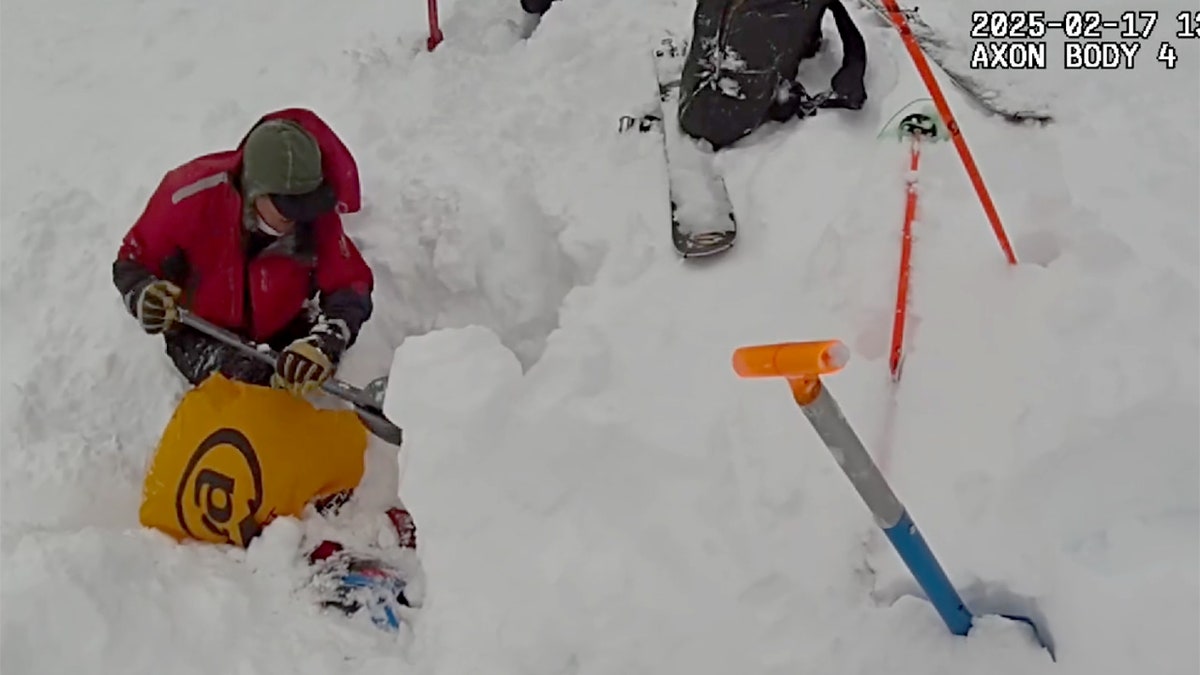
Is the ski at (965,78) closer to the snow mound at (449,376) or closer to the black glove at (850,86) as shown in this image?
the black glove at (850,86)

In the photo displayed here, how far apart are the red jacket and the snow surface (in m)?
0.35

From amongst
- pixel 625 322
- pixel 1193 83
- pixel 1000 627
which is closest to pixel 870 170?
pixel 625 322

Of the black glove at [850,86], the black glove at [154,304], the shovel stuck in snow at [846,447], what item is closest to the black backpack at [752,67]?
the black glove at [850,86]

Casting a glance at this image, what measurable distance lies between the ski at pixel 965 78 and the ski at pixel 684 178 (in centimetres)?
72

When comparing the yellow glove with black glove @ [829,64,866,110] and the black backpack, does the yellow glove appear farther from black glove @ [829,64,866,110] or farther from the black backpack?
black glove @ [829,64,866,110]

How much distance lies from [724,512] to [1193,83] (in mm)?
2241

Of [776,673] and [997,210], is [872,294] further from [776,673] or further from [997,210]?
[776,673]

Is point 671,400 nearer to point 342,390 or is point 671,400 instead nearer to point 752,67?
point 342,390

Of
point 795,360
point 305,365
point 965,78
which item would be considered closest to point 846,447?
point 795,360

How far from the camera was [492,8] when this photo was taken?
16.0 feet

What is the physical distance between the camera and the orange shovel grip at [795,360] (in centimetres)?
148

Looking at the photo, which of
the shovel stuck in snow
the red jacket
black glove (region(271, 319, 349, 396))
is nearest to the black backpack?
the red jacket

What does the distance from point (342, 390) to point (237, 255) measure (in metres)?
0.47

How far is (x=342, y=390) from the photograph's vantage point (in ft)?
10.2
